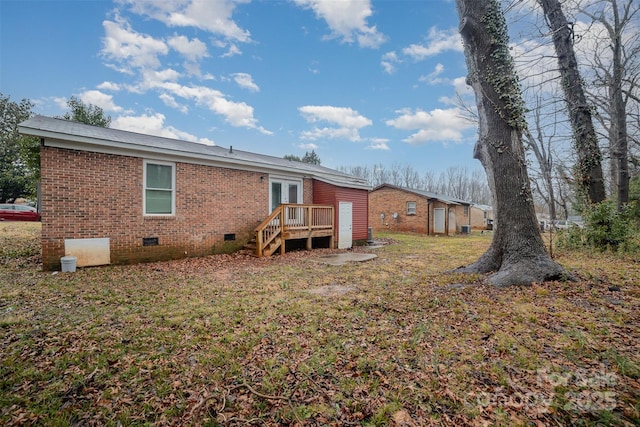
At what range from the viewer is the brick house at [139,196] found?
7004mm

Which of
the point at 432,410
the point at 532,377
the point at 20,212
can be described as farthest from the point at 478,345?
the point at 20,212

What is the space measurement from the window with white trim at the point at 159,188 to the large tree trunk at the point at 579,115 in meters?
11.6

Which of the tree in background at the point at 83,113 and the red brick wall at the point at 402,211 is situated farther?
the red brick wall at the point at 402,211

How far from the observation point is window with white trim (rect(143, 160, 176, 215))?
8.45m

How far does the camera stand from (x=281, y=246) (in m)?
10.3

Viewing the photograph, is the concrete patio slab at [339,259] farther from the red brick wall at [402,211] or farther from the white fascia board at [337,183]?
the red brick wall at [402,211]

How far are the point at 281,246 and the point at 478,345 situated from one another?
26.0 ft

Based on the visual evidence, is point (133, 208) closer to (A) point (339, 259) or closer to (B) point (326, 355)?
(A) point (339, 259)

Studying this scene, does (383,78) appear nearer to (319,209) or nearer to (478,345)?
(319,209)

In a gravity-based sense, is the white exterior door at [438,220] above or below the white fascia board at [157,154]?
below

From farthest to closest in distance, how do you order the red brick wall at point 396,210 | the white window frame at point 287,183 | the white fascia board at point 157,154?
the red brick wall at point 396,210, the white window frame at point 287,183, the white fascia board at point 157,154

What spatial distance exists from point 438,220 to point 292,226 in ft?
A: 51.7

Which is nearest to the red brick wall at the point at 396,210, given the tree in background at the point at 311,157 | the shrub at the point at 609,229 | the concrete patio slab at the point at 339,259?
the shrub at the point at 609,229

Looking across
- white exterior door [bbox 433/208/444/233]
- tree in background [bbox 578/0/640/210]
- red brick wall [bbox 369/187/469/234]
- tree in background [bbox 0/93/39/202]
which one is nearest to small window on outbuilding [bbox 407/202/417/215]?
red brick wall [bbox 369/187/469/234]
